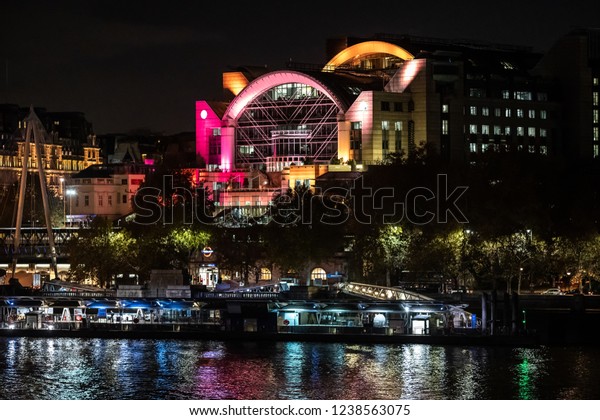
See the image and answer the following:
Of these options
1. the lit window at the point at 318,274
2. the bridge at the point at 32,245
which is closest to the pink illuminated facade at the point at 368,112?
the lit window at the point at 318,274

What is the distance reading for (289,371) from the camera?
3605 inches

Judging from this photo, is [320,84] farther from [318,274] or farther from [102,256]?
[102,256]

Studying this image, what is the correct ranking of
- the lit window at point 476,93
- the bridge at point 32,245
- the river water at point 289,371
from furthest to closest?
the lit window at point 476,93 < the bridge at point 32,245 < the river water at point 289,371

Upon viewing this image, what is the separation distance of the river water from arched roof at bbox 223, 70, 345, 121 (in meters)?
84.5

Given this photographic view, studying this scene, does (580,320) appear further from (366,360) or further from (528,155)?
(528,155)

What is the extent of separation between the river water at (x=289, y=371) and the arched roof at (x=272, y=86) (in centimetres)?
8451

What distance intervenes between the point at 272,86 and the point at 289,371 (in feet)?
348

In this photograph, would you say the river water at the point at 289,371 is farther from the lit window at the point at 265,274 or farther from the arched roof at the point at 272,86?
the arched roof at the point at 272,86

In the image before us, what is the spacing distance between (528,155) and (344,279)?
21466 mm

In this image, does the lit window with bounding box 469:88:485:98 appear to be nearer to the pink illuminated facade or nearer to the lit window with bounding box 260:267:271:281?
the pink illuminated facade

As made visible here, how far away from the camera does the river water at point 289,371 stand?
84688 mm

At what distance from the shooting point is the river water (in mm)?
84688

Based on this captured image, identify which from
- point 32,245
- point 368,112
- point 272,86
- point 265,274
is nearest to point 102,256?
point 265,274

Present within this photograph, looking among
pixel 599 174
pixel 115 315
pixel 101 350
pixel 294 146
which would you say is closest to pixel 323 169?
pixel 294 146
